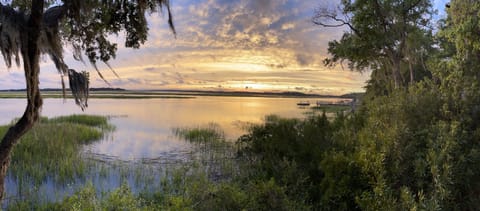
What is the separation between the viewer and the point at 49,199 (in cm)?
920

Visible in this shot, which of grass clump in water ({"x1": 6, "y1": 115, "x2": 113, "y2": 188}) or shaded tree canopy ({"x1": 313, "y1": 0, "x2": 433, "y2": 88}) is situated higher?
shaded tree canopy ({"x1": 313, "y1": 0, "x2": 433, "y2": 88})

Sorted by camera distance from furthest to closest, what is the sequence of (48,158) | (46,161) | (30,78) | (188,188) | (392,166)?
(48,158) → (46,161) → (188,188) → (30,78) → (392,166)

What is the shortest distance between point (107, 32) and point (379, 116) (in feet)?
20.9

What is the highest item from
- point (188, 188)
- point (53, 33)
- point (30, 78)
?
point (53, 33)

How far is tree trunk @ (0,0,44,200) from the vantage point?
5500 mm

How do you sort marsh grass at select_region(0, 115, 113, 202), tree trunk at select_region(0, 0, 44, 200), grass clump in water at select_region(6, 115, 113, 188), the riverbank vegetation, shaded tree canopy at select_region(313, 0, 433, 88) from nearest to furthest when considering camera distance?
1. the riverbank vegetation
2. tree trunk at select_region(0, 0, 44, 200)
3. marsh grass at select_region(0, 115, 113, 202)
4. grass clump in water at select_region(6, 115, 113, 188)
5. shaded tree canopy at select_region(313, 0, 433, 88)

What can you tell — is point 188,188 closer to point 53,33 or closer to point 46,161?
point 53,33

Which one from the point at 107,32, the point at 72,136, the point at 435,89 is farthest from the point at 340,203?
the point at 72,136

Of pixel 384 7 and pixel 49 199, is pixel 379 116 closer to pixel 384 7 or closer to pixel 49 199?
pixel 49 199

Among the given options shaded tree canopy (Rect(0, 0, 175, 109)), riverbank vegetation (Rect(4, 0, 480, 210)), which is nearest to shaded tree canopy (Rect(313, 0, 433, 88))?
riverbank vegetation (Rect(4, 0, 480, 210))

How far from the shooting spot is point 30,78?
561cm

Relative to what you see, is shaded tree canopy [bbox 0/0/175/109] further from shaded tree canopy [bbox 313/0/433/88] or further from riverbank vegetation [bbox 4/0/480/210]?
shaded tree canopy [bbox 313/0/433/88]

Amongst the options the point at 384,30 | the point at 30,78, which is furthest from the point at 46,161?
the point at 384,30

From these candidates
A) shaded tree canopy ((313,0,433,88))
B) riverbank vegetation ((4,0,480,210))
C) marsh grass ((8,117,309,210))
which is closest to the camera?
riverbank vegetation ((4,0,480,210))
